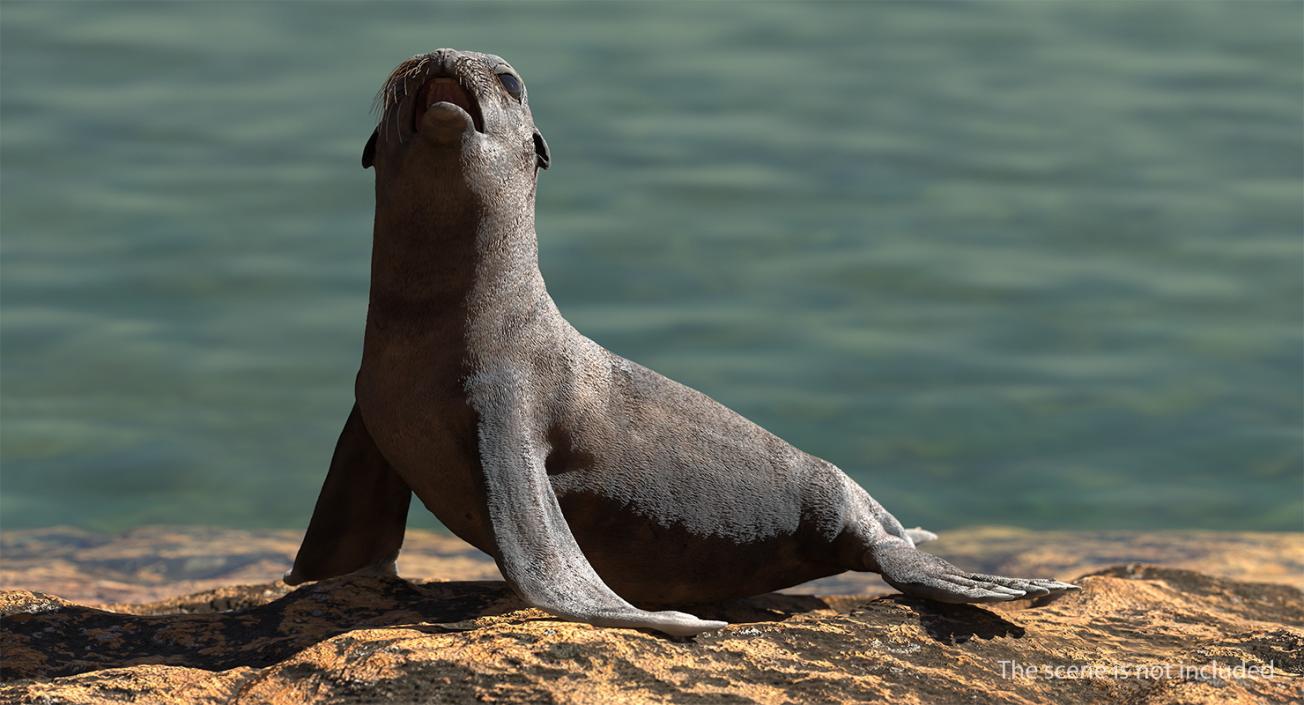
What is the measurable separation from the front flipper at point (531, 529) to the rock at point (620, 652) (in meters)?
0.08

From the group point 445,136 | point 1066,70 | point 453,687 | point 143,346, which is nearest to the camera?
point 453,687

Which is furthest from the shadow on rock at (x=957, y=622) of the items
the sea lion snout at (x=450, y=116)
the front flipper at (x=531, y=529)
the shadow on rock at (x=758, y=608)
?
the sea lion snout at (x=450, y=116)

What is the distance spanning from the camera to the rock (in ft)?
17.6

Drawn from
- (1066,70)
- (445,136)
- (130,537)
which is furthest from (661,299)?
(445,136)

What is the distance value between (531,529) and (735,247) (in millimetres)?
8965

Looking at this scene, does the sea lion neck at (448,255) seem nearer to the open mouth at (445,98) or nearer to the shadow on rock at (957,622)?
the open mouth at (445,98)

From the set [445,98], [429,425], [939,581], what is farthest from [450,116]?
[939,581]

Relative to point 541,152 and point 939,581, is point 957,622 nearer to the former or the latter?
point 939,581

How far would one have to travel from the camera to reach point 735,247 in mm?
14555

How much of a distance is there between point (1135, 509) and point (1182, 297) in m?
2.70

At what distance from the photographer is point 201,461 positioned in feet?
40.2

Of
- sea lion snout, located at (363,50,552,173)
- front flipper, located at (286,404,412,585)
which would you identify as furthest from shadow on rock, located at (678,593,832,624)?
sea lion snout, located at (363,50,552,173)

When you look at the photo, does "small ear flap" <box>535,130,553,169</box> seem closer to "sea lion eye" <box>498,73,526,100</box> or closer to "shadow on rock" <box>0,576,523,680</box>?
"sea lion eye" <box>498,73,526,100</box>

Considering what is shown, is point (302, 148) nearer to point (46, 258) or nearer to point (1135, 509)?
point (46, 258)
